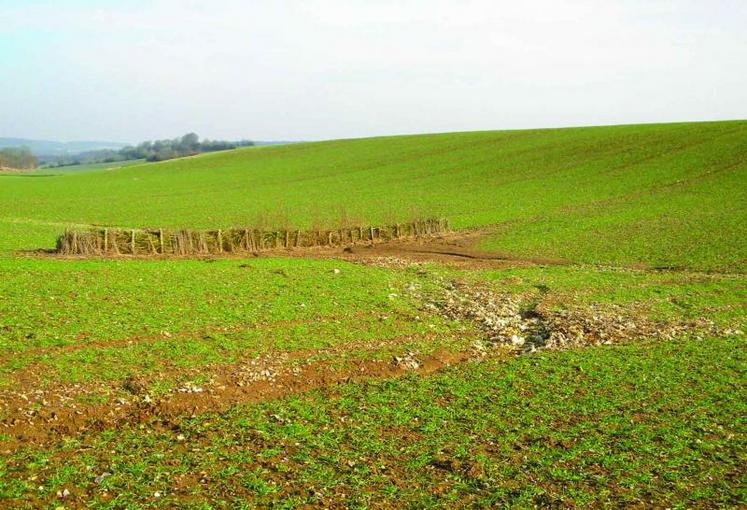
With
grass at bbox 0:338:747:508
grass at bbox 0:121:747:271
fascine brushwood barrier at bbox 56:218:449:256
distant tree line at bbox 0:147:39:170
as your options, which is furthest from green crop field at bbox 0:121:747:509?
distant tree line at bbox 0:147:39:170

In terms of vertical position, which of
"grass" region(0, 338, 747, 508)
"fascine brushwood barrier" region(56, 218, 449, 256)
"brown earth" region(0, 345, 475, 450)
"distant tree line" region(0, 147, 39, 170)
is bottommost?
"grass" region(0, 338, 747, 508)

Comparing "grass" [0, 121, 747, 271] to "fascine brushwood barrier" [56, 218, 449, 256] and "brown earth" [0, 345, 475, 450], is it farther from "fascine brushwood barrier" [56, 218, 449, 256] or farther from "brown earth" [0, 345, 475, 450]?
"brown earth" [0, 345, 475, 450]

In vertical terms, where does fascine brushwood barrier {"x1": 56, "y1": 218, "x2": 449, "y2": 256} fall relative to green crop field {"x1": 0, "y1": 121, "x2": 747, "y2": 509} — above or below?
above

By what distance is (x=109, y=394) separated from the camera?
12.8 m

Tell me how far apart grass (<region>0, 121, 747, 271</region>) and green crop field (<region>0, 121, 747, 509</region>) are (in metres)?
1.05

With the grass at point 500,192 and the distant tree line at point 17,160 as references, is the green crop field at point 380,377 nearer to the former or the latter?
the grass at point 500,192

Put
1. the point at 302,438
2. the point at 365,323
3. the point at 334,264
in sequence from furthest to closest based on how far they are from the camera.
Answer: the point at 334,264
the point at 365,323
the point at 302,438

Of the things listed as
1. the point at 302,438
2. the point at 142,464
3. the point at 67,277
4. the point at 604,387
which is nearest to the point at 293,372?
the point at 302,438

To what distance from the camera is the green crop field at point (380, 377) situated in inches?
388

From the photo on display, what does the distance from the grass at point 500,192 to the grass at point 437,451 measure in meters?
19.8

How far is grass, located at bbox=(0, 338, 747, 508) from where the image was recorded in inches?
373

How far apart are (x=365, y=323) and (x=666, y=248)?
841 inches

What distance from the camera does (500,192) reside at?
59.5 meters

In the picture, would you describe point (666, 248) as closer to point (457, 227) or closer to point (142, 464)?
point (457, 227)
